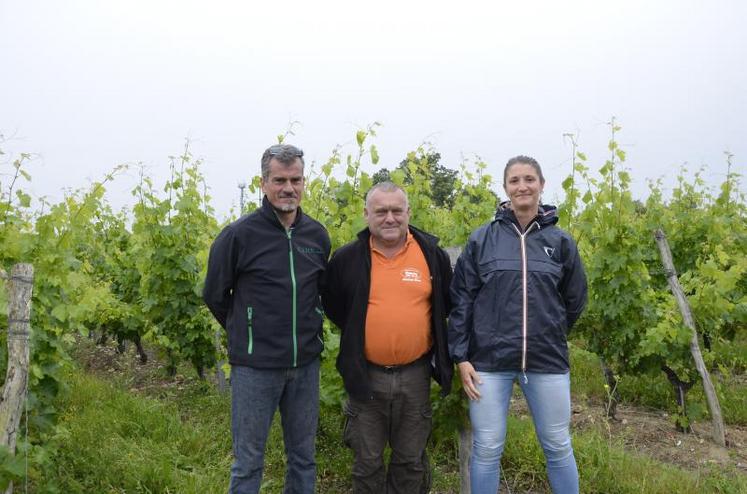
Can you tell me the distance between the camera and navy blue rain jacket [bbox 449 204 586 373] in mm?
2643

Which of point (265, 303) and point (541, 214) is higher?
point (541, 214)

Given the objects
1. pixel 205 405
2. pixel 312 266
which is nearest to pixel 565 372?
pixel 312 266

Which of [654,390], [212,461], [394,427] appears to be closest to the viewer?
[394,427]

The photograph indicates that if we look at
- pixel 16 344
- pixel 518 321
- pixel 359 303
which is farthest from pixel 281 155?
pixel 16 344

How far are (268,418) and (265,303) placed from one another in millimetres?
522

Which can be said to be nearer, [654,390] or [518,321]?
[518,321]

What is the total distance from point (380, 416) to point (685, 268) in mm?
5755

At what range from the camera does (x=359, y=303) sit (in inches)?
106

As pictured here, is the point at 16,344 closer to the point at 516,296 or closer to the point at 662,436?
the point at 516,296

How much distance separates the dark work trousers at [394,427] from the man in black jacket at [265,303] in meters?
0.33

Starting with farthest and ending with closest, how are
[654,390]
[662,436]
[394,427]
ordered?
[654,390]
[662,436]
[394,427]

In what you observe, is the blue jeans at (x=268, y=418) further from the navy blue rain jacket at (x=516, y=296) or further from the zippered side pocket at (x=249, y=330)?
the navy blue rain jacket at (x=516, y=296)

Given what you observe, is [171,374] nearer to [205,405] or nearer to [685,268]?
[205,405]

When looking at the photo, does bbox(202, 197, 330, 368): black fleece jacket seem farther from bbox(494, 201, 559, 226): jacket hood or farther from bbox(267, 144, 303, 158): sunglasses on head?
bbox(494, 201, 559, 226): jacket hood
